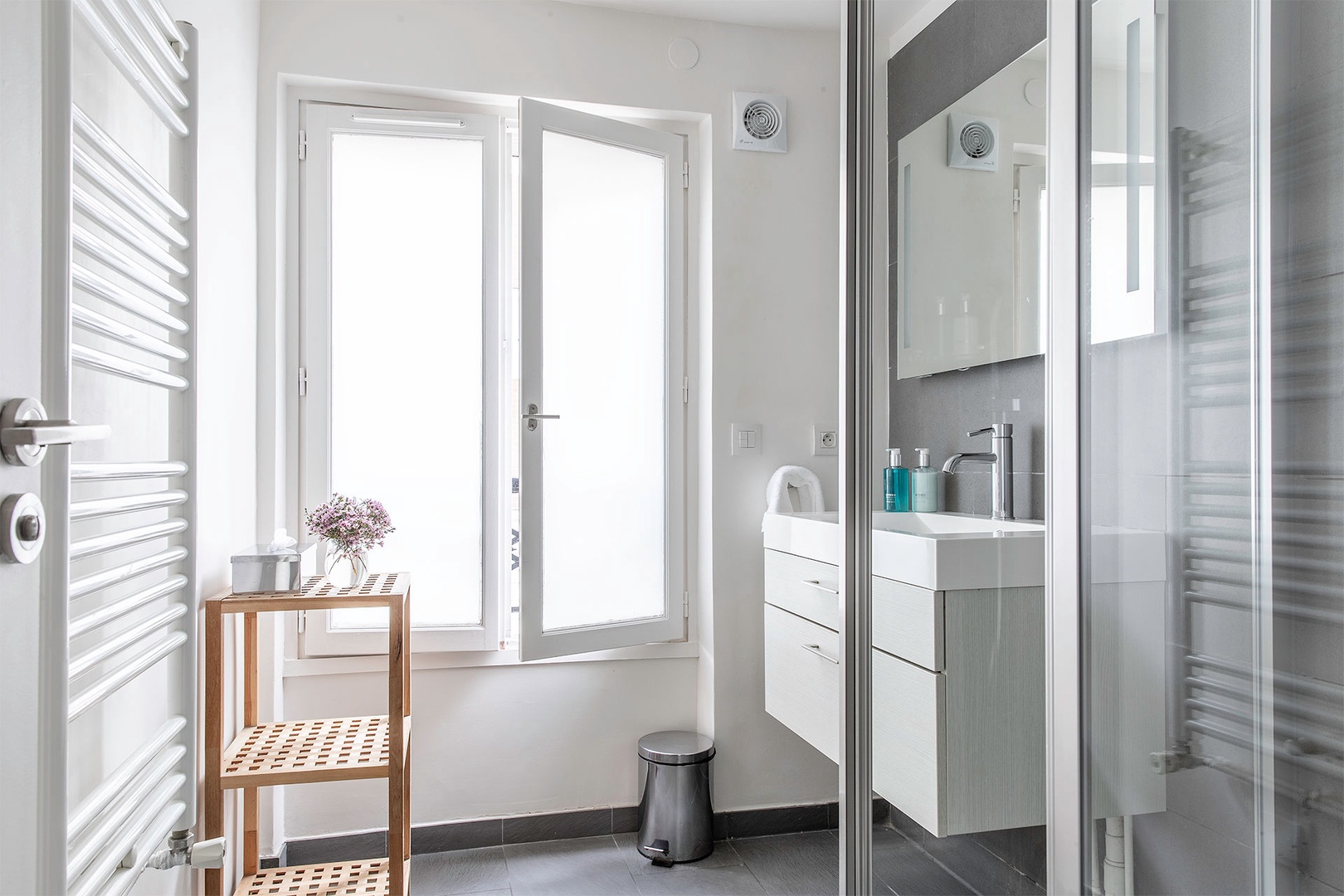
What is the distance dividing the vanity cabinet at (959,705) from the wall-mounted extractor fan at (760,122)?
1.56 meters

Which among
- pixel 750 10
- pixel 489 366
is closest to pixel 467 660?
pixel 489 366

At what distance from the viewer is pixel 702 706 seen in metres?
2.54

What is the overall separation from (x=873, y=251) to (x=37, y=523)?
1.17 metres

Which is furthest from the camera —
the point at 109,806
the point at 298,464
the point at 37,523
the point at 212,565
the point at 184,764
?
the point at 298,464

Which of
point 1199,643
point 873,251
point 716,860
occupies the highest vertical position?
point 873,251

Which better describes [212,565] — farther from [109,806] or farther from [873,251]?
[873,251]

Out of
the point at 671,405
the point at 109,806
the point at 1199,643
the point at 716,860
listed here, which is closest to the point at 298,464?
the point at 671,405

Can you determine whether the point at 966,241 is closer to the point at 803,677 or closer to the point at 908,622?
the point at 908,622

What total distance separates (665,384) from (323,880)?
1519 mm

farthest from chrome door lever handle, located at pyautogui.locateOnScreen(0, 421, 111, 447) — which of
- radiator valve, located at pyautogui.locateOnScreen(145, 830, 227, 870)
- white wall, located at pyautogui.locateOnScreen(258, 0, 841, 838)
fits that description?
white wall, located at pyautogui.locateOnScreen(258, 0, 841, 838)

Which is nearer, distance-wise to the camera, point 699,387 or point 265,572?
point 265,572

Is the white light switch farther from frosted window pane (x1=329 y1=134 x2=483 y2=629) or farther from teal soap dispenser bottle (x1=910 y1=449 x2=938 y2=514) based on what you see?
teal soap dispenser bottle (x1=910 y1=449 x2=938 y2=514)

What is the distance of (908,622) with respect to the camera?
130 centimetres

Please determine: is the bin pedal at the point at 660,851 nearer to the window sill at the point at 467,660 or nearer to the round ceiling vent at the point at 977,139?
the window sill at the point at 467,660
